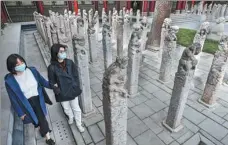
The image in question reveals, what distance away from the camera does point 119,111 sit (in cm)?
212

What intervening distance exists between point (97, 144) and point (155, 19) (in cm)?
641

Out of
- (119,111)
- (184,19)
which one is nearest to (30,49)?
(119,111)

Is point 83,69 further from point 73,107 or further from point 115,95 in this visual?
point 115,95

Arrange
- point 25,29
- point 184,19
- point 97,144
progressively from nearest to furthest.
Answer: point 97,144
point 25,29
point 184,19

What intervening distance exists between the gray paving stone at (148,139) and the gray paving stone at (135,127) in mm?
97

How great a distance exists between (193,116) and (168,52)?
1919 mm

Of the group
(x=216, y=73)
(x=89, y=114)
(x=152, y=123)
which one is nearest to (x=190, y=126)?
(x=152, y=123)

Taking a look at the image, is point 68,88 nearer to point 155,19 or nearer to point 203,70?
point 203,70

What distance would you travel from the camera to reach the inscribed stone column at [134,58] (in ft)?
12.8

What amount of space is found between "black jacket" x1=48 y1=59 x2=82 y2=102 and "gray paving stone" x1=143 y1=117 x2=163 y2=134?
70.7 inches

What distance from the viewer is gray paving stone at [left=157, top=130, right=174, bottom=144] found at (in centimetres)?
305

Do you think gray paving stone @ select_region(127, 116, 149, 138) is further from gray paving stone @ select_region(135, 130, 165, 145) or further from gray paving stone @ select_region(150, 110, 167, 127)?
gray paving stone @ select_region(150, 110, 167, 127)

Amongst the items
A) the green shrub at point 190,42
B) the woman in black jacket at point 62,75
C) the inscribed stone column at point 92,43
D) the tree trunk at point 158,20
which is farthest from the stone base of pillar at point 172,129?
the green shrub at point 190,42

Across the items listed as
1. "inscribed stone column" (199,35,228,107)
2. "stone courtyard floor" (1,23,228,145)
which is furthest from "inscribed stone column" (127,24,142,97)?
"inscribed stone column" (199,35,228,107)
